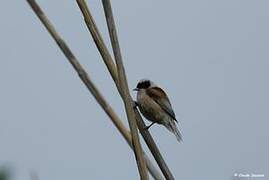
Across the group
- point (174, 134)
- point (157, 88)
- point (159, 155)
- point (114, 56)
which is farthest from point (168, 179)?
point (157, 88)

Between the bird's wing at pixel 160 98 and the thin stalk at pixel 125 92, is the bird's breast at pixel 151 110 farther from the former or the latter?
the thin stalk at pixel 125 92

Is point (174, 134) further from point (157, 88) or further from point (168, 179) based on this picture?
point (168, 179)

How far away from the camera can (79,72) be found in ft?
4.16

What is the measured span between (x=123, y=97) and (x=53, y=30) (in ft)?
0.67

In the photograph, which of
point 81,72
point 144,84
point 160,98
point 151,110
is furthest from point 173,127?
point 81,72

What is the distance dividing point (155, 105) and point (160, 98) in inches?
5.2

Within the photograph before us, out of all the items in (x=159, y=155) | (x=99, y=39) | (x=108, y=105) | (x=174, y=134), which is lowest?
(x=174, y=134)

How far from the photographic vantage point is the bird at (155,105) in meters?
2.79

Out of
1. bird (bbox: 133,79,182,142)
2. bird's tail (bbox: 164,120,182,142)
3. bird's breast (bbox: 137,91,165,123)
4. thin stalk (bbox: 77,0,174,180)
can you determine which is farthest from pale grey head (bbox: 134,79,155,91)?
thin stalk (bbox: 77,0,174,180)

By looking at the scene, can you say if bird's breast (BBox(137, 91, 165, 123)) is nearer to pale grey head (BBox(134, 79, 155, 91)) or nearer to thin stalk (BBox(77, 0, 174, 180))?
pale grey head (BBox(134, 79, 155, 91))

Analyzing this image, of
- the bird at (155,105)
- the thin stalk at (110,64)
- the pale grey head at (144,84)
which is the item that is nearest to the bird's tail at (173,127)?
the bird at (155,105)

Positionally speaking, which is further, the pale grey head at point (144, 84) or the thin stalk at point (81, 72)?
the pale grey head at point (144, 84)

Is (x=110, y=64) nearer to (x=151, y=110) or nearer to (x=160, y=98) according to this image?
(x=151, y=110)

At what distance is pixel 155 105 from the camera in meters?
2.89
